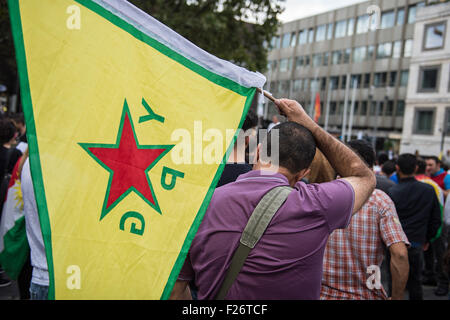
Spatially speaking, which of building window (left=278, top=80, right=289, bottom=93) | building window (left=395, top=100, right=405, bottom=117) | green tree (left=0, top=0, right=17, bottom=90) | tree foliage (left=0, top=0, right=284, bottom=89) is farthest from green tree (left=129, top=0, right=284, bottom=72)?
building window (left=278, top=80, right=289, bottom=93)

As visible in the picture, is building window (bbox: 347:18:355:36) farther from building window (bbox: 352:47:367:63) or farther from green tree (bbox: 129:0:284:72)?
green tree (bbox: 129:0:284:72)

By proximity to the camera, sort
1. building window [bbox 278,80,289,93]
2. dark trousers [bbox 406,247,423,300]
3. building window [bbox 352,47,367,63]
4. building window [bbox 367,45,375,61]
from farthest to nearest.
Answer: building window [bbox 278,80,289,93] → building window [bbox 352,47,367,63] → building window [bbox 367,45,375,61] → dark trousers [bbox 406,247,423,300]

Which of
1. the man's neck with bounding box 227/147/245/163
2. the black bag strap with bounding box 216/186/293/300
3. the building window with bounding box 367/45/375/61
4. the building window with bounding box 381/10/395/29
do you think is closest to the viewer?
the black bag strap with bounding box 216/186/293/300

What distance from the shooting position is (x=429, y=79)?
36.6 metres

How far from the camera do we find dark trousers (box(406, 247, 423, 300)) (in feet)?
16.0

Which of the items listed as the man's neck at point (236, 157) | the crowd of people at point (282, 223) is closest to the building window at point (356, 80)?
the man's neck at point (236, 157)

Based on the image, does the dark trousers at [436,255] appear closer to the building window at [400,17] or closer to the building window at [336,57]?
the building window at [400,17]

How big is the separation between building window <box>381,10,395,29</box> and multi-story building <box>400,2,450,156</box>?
6455mm

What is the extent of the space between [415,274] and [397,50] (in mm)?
42792

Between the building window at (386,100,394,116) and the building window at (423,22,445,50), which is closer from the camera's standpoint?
the building window at (423,22,445,50)

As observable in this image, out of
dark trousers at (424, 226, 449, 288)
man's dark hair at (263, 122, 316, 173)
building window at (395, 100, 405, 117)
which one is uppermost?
building window at (395, 100, 405, 117)
